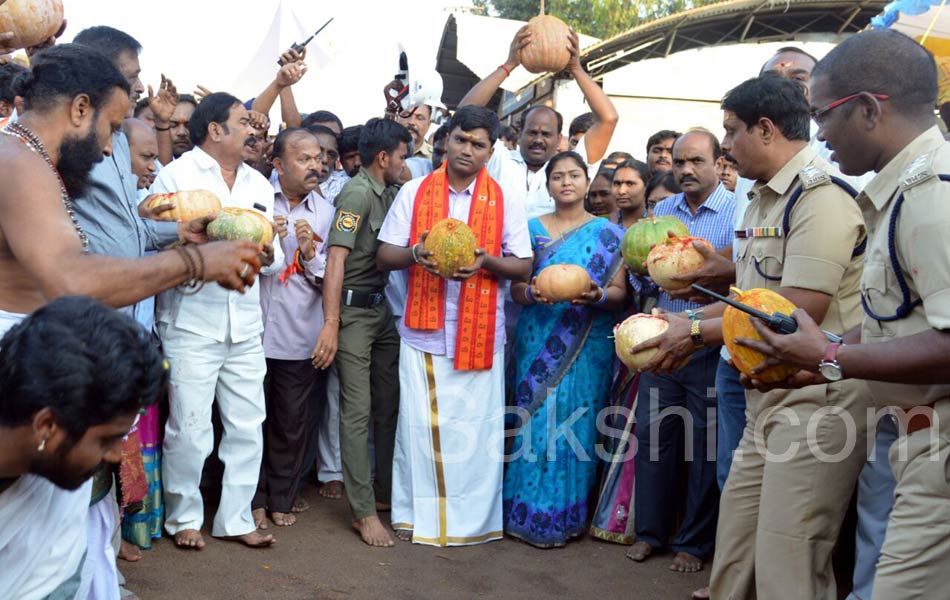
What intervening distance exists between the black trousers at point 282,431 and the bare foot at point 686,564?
2469 millimetres

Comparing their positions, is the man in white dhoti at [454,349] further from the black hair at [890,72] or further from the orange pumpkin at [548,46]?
the black hair at [890,72]

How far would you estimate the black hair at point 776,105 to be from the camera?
3.82 metres

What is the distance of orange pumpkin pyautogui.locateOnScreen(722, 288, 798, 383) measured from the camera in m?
2.97

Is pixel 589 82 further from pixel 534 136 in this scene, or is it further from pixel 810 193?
pixel 810 193

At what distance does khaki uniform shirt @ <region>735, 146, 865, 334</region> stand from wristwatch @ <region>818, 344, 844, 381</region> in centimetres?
80

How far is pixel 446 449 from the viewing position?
5.78 m

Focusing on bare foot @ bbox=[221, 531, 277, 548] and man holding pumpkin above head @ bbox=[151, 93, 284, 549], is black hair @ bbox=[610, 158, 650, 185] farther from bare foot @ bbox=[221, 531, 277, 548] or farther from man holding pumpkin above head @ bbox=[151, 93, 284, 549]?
bare foot @ bbox=[221, 531, 277, 548]

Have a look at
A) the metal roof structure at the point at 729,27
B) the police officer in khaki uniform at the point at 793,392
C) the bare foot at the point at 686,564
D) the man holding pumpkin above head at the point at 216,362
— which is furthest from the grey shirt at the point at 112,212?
the metal roof structure at the point at 729,27

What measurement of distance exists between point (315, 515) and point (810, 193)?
Answer: 3.92m

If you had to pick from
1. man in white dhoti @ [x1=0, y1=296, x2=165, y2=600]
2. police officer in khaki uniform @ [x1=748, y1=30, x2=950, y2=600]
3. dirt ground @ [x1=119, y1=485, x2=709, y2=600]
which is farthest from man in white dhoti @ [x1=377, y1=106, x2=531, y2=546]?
man in white dhoti @ [x1=0, y1=296, x2=165, y2=600]

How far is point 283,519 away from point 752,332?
381 centimetres

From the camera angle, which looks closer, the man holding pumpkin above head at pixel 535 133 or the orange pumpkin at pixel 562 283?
the orange pumpkin at pixel 562 283

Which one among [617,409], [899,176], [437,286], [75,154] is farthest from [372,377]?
[899,176]

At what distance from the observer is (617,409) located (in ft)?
19.8
